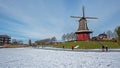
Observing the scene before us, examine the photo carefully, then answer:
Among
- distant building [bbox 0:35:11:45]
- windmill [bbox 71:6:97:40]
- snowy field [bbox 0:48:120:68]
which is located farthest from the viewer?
distant building [bbox 0:35:11:45]

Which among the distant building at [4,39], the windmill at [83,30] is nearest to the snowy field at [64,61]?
the windmill at [83,30]

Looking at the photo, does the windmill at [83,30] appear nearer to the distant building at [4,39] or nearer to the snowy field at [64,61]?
the snowy field at [64,61]

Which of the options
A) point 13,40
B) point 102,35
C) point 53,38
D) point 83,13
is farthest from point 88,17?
point 13,40

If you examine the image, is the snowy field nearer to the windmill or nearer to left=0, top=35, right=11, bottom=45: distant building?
the windmill

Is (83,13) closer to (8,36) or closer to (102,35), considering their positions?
(102,35)

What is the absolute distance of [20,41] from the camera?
6427 inches

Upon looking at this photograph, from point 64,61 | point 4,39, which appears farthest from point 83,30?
point 4,39

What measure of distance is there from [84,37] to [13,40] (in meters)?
118

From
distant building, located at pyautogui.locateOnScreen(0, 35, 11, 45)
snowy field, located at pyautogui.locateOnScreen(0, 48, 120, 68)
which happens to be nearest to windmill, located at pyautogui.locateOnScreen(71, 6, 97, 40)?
snowy field, located at pyautogui.locateOnScreen(0, 48, 120, 68)

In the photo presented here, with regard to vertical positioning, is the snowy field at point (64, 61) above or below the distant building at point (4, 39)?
below

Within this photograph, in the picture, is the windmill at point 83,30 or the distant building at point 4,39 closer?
the windmill at point 83,30

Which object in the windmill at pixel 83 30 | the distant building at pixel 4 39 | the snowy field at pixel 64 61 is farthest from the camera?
the distant building at pixel 4 39

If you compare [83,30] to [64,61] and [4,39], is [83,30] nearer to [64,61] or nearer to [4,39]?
[64,61]

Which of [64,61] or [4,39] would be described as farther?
[4,39]
